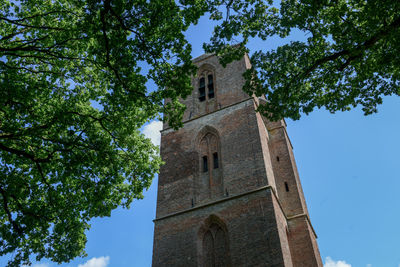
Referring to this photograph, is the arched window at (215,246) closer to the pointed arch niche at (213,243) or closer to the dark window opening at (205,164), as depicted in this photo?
the pointed arch niche at (213,243)

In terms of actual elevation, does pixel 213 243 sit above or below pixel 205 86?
below

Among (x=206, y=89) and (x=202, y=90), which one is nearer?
(x=206, y=89)

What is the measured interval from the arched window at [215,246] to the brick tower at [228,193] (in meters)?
0.04

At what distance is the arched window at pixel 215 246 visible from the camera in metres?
12.6

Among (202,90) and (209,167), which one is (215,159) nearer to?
(209,167)

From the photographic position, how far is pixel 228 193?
46.1 ft

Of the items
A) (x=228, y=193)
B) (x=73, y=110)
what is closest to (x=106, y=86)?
(x=73, y=110)

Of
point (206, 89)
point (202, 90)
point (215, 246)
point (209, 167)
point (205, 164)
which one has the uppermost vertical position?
point (202, 90)

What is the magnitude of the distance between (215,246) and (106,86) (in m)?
7.18

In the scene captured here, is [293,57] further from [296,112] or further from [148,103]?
[148,103]

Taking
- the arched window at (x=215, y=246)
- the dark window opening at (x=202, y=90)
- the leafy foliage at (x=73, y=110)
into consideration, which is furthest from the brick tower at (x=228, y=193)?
the leafy foliage at (x=73, y=110)

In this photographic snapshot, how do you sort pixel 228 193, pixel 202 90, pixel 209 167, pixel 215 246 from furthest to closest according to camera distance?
pixel 202 90
pixel 209 167
pixel 228 193
pixel 215 246

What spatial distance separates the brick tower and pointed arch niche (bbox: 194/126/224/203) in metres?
0.05

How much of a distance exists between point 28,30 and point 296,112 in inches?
334
